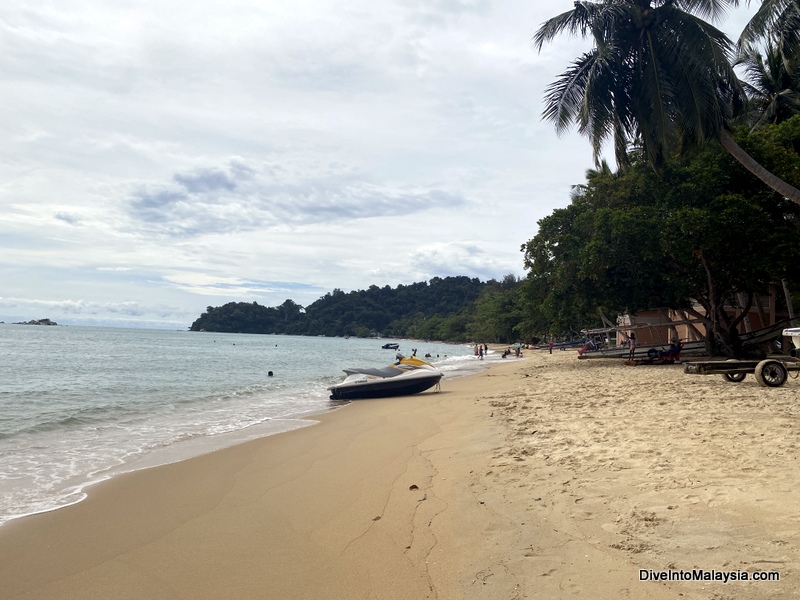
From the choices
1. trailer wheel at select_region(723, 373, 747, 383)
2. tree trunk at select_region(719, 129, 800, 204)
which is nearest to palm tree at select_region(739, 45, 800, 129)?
tree trunk at select_region(719, 129, 800, 204)

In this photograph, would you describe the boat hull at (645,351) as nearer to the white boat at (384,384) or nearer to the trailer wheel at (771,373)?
the white boat at (384,384)

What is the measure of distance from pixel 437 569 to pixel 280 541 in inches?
62.6

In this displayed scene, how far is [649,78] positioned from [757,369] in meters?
8.87

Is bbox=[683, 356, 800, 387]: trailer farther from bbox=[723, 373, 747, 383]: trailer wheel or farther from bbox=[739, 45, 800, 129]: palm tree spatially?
bbox=[739, 45, 800, 129]: palm tree

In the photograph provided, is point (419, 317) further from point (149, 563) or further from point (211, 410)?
point (149, 563)

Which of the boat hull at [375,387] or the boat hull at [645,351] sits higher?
the boat hull at [645,351]

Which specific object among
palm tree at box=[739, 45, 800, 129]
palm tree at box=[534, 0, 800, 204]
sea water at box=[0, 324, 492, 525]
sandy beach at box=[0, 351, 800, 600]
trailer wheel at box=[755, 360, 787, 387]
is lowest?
sea water at box=[0, 324, 492, 525]

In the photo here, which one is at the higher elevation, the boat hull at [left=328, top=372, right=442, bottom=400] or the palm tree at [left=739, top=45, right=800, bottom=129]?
the palm tree at [left=739, top=45, right=800, bottom=129]

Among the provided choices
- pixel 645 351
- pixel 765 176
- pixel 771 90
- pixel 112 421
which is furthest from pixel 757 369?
pixel 771 90

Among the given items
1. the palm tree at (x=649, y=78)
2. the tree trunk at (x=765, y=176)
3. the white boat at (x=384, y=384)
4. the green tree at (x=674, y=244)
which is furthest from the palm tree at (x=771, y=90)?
the white boat at (x=384, y=384)

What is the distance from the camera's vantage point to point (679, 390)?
12.2 metres

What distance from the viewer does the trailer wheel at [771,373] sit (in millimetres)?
11867

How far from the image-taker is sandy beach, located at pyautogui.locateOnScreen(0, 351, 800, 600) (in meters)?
3.76

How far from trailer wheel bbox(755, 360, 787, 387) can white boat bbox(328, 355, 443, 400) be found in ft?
30.6
